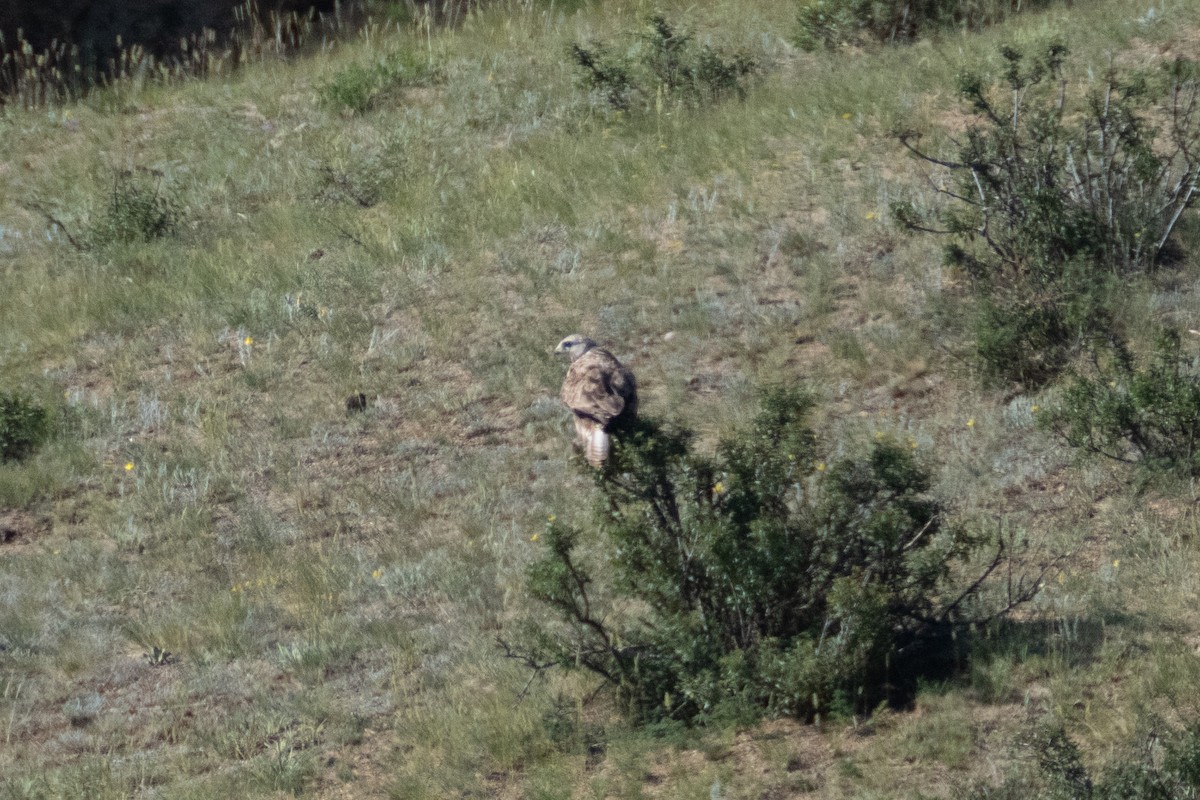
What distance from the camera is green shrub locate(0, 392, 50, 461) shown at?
1040 cm

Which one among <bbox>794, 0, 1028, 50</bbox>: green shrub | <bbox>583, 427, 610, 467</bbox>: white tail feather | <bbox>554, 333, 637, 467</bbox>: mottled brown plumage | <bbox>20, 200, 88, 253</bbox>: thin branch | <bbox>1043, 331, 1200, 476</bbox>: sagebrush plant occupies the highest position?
<bbox>794, 0, 1028, 50</bbox>: green shrub

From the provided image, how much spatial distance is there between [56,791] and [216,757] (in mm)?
683

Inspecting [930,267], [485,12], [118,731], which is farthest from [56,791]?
[485,12]

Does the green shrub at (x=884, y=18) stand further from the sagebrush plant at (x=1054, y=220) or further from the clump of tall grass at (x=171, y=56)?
the clump of tall grass at (x=171, y=56)

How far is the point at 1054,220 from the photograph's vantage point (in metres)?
9.59

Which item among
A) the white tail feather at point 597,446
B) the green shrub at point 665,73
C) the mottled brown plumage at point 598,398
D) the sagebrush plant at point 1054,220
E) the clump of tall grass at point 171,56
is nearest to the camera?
the white tail feather at point 597,446

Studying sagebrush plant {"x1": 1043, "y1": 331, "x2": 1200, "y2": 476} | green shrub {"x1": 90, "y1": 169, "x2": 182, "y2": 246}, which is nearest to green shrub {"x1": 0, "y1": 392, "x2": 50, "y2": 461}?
green shrub {"x1": 90, "y1": 169, "x2": 182, "y2": 246}

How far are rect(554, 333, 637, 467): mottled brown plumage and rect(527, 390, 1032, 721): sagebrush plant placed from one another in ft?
4.61

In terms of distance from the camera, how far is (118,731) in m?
7.25

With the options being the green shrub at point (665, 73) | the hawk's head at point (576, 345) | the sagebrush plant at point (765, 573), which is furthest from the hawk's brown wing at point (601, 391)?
the green shrub at point (665, 73)

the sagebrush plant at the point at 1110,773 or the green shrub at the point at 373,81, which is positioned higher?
the green shrub at the point at 373,81

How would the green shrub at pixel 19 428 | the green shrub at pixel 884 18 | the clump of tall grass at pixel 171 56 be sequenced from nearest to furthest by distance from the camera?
the green shrub at pixel 19 428 < the green shrub at pixel 884 18 < the clump of tall grass at pixel 171 56

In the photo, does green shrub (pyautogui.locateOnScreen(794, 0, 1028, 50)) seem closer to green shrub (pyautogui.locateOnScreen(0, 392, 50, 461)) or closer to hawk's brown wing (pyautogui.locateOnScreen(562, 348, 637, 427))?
hawk's brown wing (pyautogui.locateOnScreen(562, 348, 637, 427))

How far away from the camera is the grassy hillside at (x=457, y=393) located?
6.40m
